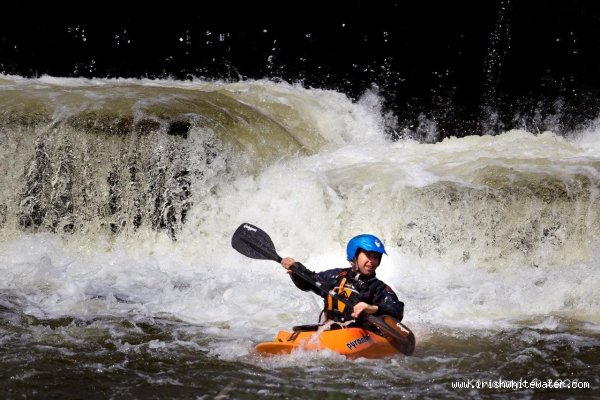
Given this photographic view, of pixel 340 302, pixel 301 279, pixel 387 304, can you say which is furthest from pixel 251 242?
pixel 387 304

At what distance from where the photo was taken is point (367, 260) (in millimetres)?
4320

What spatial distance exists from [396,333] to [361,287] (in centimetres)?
27

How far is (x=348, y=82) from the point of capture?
11578 millimetres

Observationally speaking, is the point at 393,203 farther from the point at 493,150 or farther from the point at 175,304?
the point at 175,304

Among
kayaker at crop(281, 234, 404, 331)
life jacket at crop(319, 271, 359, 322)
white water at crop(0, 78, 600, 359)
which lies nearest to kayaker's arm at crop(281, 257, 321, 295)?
kayaker at crop(281, 234, 404, 331)

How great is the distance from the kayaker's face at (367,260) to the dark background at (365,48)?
22.7 feet

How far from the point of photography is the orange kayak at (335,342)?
432 centimetres

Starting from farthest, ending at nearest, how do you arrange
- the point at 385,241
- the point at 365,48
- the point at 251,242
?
the point at 365,48 → the point at 385,241 → the point at 251,242

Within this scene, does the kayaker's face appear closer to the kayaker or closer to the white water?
the kayaker

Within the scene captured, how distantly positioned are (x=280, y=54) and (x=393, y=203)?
17.5ft

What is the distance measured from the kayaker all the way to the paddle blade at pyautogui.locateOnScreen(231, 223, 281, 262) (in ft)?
1.35

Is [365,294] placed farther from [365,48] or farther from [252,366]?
[365,48]

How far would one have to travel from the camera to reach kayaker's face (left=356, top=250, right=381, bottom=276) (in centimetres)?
432

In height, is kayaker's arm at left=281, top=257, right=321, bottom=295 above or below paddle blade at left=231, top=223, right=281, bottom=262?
below
